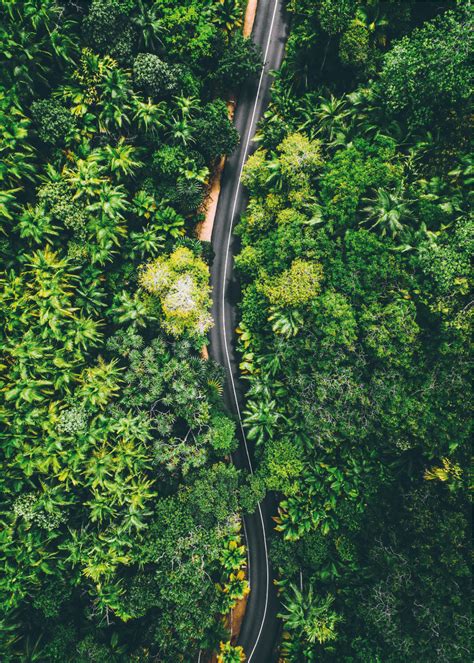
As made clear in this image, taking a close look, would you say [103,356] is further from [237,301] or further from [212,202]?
[212,202]

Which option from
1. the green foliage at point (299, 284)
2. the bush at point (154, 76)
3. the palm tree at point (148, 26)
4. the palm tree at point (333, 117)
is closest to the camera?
the green foliage at point (299, 284)

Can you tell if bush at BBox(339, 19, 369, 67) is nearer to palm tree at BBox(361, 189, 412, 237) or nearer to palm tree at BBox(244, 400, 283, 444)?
palm tree at BBox(361, 189, 412, 237)

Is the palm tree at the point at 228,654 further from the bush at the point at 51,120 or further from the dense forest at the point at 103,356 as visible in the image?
the bush at the point at 51,120

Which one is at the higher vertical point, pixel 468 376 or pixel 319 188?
pixel 319 188

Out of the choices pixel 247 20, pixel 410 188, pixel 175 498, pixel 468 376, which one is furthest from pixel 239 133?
pixel 175 498

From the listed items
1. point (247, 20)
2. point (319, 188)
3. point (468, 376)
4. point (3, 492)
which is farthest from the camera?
point (247, 20)

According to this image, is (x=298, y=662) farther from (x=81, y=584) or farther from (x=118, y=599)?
(x=81, y=584)

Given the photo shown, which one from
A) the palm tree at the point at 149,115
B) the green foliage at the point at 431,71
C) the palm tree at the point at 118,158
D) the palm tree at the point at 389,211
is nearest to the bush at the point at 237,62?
the palm tree at the point at 149,115

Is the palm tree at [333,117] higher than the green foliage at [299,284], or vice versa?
the palm tree at [333,117]
